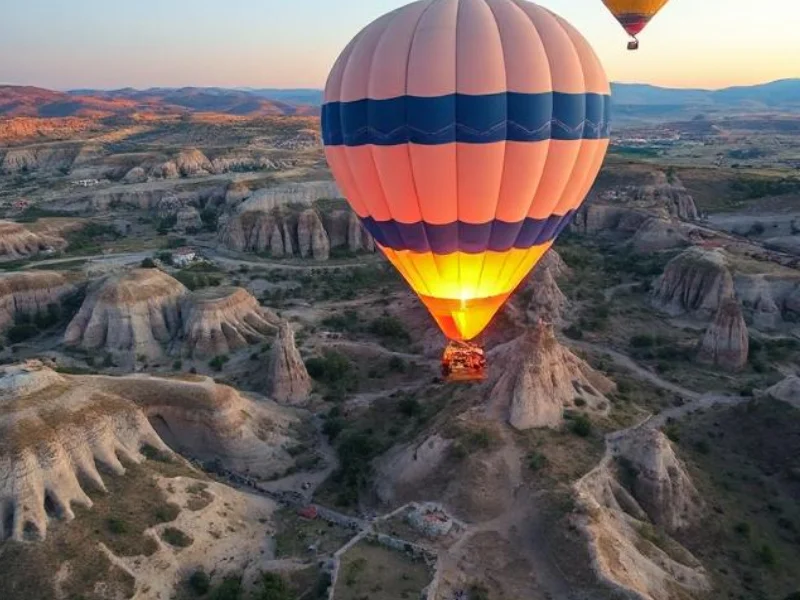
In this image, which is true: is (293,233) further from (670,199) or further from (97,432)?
(97,432)

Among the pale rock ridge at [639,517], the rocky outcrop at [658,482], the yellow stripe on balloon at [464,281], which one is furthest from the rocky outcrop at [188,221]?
the rocky outcrop at [658,482]

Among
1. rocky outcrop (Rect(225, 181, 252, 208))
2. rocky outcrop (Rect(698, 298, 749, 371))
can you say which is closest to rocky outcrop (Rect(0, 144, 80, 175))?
rocky outcrop (Rect(225, 181, 252, 208))

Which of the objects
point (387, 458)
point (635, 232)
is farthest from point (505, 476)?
point (635, 232)

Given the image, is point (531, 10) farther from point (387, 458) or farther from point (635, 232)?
point (635, 232)

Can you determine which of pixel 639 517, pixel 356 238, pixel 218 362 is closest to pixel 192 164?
pixel 356 238

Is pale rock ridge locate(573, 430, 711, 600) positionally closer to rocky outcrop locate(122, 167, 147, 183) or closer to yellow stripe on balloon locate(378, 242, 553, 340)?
yellow stripe on balloon locate(378, 242, 553, 340)
